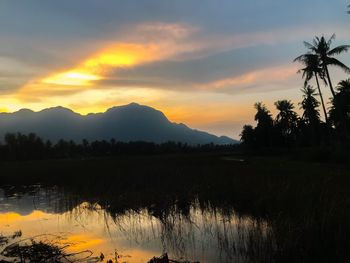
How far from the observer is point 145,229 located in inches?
581

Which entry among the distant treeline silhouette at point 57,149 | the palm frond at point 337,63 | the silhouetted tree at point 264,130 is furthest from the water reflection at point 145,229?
the distant treeline silhouette at point 57,149

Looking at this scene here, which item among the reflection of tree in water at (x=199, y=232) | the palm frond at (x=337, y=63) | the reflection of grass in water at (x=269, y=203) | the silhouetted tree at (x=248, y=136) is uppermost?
the palm frond at (x=337, y=63)

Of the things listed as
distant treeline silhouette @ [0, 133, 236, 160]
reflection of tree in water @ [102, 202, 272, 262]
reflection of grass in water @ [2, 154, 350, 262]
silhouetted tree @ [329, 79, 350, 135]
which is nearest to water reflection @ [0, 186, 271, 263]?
reflection of tree in water @ [102, 202, 272, 262]

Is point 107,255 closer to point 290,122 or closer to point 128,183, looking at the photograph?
point 128,183

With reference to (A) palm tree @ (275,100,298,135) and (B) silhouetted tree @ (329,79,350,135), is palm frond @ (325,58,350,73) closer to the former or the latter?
(B) silhouetted tree @ (329,79,350,135)

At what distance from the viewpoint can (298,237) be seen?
29.9 ft

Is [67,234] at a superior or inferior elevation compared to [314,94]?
inferior

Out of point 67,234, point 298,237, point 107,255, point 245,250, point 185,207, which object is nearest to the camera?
point 298,237

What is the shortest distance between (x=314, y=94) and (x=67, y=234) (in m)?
74.2

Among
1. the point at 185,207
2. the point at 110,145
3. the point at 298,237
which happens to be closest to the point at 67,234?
the point at 185,207

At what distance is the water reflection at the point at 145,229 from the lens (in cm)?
1126

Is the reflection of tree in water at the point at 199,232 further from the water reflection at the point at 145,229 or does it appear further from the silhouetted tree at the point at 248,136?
the silhouetted tree at the point at 248,136

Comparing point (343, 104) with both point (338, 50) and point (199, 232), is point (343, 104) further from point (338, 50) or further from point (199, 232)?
point (199, 232)

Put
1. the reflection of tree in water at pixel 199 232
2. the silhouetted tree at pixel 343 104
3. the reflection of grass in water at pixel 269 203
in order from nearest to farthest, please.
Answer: the reflection of grass in water at pixel 269 203 < the reflection of tree in water at pixel 199 232 < the silhouetted tree at pixel 343 104
